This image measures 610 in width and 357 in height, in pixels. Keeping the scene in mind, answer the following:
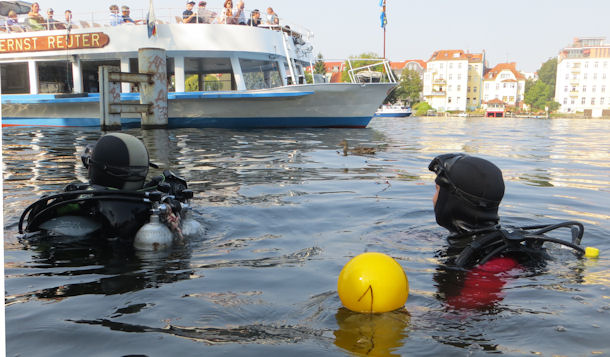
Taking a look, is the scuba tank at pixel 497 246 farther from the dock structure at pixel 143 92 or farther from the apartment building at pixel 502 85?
the apartment building at pixel 502 85

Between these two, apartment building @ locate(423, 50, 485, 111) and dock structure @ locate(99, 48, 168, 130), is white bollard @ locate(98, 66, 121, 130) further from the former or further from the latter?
apartment building @ locate(423, 50, 485, 111)

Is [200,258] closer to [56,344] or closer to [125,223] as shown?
[125,223]

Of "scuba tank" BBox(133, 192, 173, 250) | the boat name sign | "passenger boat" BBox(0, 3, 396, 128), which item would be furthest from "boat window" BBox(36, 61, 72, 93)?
"scuba tank" BBox(133, 192, 173, 250)

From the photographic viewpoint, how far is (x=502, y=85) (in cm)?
11031

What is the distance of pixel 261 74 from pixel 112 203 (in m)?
17.2

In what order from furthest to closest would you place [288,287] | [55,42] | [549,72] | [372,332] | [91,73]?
[549,72], [91,73], [55,42], [288,287], [372,332]

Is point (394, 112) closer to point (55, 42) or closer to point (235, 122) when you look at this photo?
point (235, 122)

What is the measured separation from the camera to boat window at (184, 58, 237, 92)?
67.2ft

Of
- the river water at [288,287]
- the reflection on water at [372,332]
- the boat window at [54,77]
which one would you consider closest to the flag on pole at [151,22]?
the boat window at [54,77]

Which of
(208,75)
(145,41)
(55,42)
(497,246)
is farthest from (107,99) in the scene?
(497,246)

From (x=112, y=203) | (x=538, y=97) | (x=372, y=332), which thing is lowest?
(x=372, y=332)

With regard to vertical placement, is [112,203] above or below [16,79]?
below

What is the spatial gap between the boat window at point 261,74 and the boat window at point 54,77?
7276 mm

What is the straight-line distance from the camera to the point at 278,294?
122 inches
